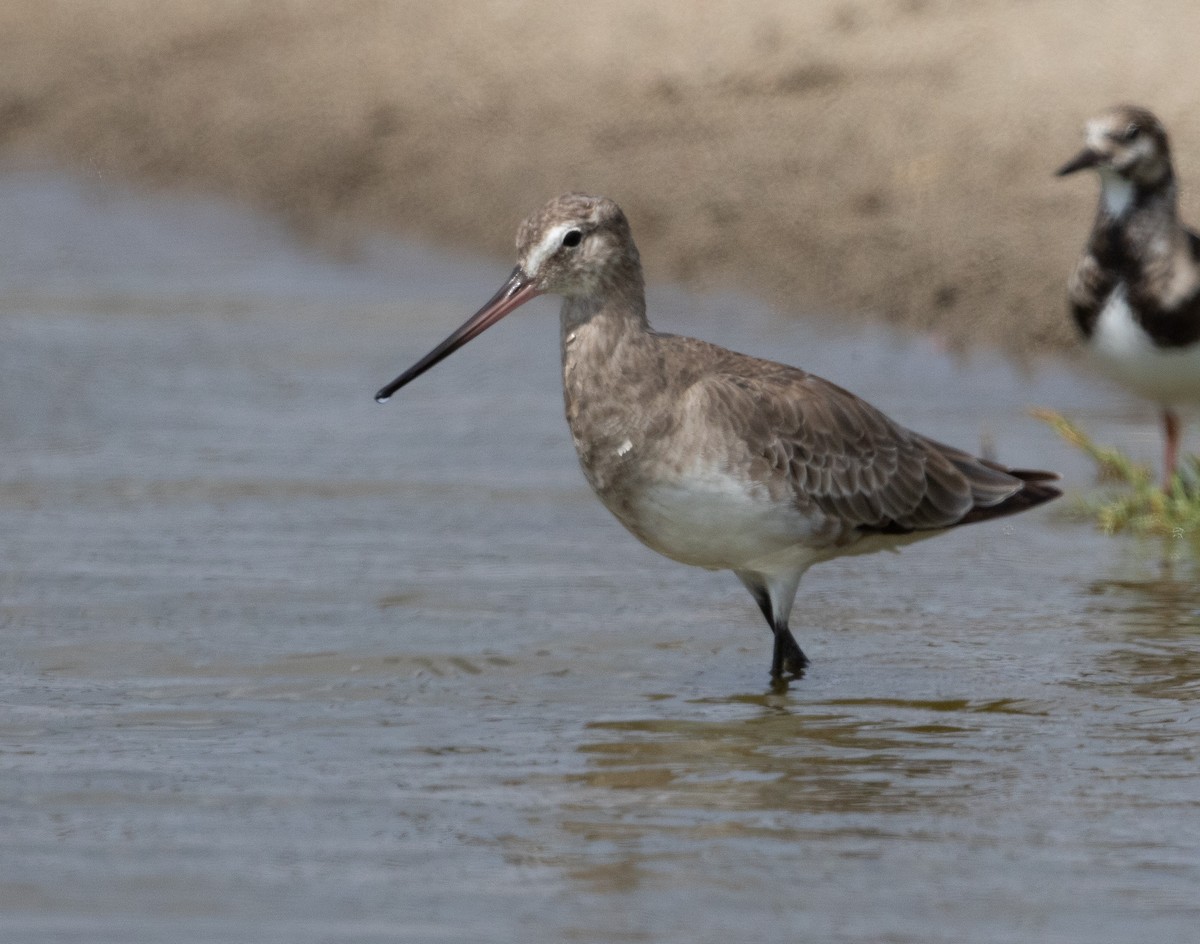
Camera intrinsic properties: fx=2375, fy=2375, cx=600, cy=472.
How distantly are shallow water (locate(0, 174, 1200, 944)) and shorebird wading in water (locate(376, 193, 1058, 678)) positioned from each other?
0.48 metres

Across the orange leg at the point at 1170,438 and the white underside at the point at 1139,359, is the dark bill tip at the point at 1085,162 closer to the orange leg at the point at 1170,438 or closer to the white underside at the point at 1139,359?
the white underside at the point at 1139,359

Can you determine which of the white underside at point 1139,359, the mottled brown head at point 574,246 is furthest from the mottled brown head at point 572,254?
the white underside at point 1139,359

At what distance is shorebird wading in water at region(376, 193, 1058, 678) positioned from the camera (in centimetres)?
663

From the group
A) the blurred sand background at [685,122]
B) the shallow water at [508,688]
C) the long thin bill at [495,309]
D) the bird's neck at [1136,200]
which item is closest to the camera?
the shallow water at [508,688]

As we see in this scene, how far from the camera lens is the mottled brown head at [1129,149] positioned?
365 inches

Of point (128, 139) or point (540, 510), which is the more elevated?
point (128, 139)

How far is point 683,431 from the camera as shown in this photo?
6633 millimetres

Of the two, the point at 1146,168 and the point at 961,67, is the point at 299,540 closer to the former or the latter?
the point at 1146,168

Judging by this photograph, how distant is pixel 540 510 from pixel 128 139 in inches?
315

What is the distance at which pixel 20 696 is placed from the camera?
22.3 feet

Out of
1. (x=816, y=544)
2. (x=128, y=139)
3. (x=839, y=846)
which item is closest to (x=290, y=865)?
(x=839, y=846)

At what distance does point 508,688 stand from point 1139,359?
3140 millimetres

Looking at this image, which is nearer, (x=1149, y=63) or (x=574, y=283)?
(x=574, y=283)

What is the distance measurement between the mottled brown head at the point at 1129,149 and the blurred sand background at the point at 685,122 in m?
2.39
